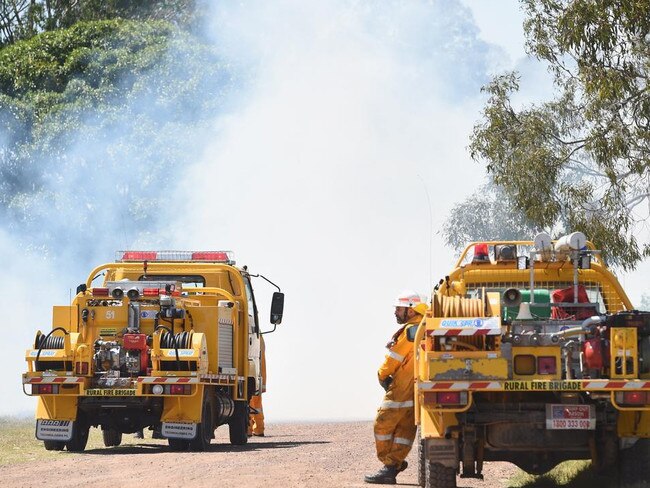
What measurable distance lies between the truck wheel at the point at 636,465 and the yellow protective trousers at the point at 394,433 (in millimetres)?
2646

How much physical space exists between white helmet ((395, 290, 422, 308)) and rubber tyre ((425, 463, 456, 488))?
98.1 inches

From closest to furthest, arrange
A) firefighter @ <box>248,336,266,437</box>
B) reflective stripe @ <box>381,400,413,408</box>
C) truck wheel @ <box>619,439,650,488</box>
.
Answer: truck wheel @ <box>619,439,650,488</box>
reflective stripe @ <box>381,400,413,408</box>
firefighter @ <box>248,336,266,437</box>

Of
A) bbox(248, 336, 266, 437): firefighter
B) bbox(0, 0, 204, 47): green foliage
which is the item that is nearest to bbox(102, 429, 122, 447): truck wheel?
bbox(248, 336, 266, 437): firefighter

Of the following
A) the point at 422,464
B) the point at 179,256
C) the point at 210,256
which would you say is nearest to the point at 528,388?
the point at 422,464

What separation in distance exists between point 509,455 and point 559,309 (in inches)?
55.2

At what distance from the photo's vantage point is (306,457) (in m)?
15.1

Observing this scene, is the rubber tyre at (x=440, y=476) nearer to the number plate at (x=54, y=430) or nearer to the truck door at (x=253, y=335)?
the number plate at (x=54, y=430)

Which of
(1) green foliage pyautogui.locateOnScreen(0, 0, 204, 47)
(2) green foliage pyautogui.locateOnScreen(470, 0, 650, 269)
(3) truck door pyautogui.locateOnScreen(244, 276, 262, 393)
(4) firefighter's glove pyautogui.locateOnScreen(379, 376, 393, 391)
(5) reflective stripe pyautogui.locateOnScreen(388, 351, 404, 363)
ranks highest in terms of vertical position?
(1) green foliage pyautogui.locateOnScreen(0, 0, 204, 47)

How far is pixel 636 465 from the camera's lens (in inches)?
406

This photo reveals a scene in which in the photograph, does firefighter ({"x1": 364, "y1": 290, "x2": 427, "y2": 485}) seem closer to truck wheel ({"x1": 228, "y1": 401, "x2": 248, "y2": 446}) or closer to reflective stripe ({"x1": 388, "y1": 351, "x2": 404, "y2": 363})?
reflective stripe ({"x1": 388, "y1": 351, "x2": 404, "y2": 363})

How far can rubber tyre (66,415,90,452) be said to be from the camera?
1670cm

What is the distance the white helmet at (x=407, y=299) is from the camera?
1266 cm

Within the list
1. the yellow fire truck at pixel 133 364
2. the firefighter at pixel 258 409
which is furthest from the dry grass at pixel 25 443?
the firefighter at pixel 258 409

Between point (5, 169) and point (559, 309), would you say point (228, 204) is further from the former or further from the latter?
point (559, 309)
